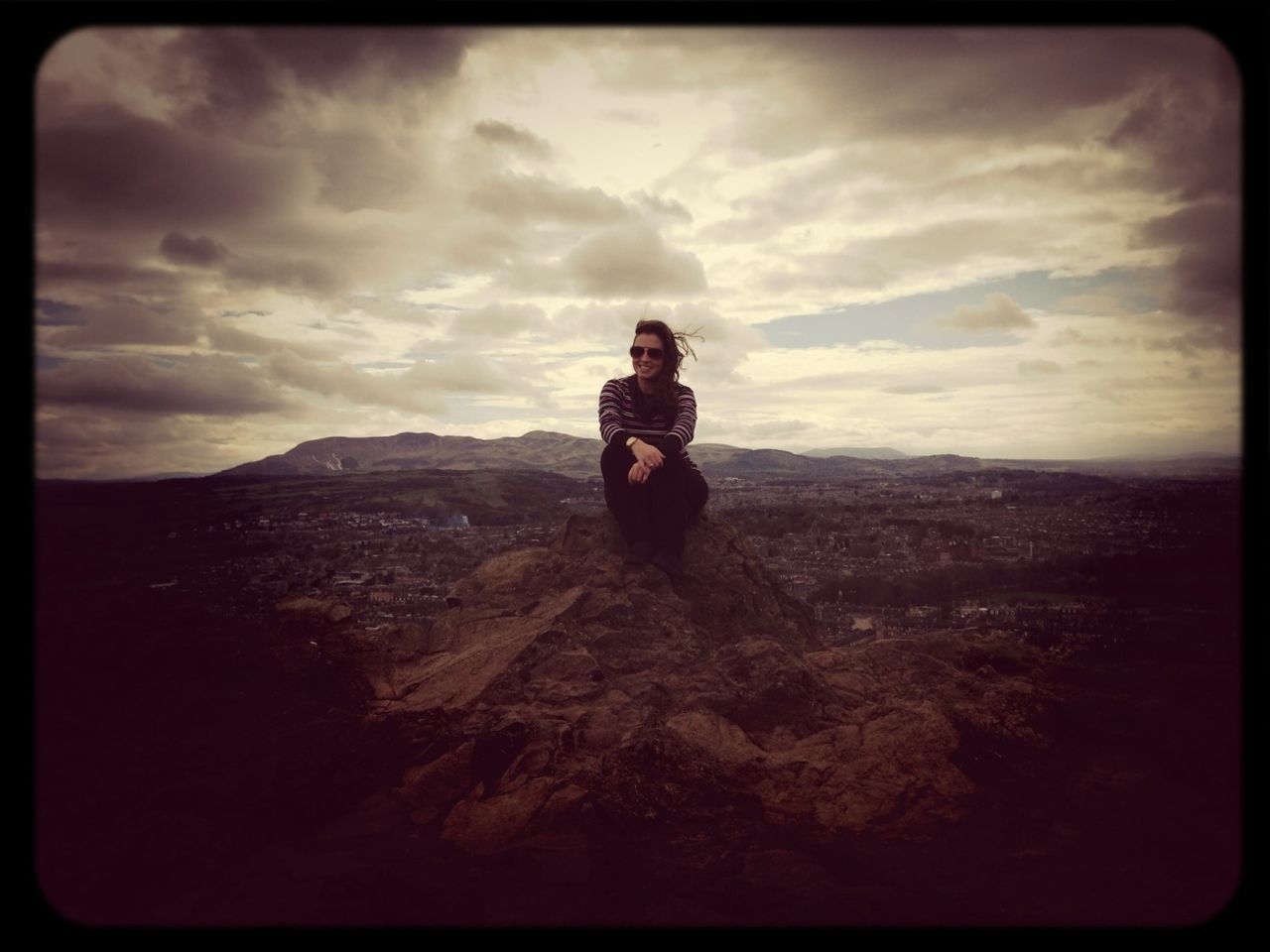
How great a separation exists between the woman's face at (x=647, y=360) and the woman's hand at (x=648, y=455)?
83 centimetres

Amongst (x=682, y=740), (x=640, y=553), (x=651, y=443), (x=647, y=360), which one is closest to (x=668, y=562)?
(x=640, y=553)

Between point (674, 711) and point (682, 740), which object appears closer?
point (682, 740)

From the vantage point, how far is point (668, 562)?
696 centimetres

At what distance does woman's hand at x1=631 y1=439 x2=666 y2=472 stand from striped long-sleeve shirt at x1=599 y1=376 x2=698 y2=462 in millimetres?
356

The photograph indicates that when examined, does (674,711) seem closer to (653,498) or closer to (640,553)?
(640,553)

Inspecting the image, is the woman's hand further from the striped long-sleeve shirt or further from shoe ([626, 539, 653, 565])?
shoe ([626, 539, 653, 565])

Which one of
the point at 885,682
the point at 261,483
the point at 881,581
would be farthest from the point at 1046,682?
the point at 261,483

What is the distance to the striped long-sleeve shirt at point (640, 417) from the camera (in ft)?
20.9

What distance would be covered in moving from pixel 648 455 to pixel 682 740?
2494 mm

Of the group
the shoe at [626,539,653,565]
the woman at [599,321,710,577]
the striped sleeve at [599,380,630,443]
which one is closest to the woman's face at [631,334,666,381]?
the woman at [599,321,710,577]

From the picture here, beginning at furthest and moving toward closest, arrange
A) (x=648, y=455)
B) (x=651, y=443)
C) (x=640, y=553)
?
(x=640, y=553)
(x=651, y=443)
(x=648, y=455)

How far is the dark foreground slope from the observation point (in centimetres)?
329

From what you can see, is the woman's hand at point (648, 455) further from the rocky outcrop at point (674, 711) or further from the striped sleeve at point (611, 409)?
the rocky outcrop at point (674, 711)

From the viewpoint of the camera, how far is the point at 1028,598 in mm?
9531
